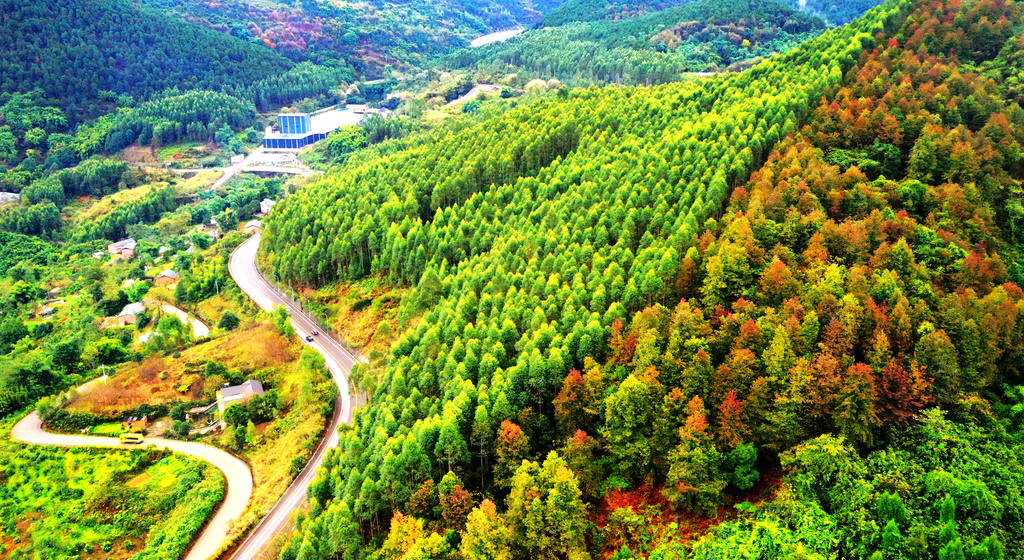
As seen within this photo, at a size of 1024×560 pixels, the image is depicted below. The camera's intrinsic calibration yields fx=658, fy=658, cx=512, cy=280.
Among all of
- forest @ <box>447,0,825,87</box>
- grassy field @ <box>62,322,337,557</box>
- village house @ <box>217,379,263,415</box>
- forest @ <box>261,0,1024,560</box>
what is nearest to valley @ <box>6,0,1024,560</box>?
forest @ <box>261,0,1024,560</box>

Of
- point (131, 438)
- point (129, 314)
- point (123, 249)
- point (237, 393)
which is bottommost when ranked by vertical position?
point (123, 249)

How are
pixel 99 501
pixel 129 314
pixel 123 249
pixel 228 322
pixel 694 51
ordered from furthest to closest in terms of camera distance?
pixel 694 51 < pixel 123 249 < pixel 129 314 < pixel 228 322 < pixel 99 501

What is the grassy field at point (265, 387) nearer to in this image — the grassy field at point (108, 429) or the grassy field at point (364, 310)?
the grassy field at point (108, 429)

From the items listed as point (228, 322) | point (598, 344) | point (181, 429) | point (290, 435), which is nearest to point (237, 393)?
point (181, 429)

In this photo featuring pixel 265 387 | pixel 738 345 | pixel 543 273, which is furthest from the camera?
pixel 265 387

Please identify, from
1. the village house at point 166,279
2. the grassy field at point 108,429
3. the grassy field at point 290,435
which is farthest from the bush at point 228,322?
the village house at point 166,279

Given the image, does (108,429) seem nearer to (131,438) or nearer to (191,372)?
(131,438)

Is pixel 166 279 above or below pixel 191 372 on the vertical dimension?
below

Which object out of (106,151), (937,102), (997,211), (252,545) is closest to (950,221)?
(997,211)
